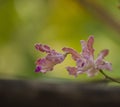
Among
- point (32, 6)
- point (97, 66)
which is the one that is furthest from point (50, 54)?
point (32, 6)

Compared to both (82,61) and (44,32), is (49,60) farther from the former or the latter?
(44,32)

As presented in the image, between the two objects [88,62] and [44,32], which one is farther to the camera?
[44,32]

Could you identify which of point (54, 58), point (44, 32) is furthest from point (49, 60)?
point (44, 32)

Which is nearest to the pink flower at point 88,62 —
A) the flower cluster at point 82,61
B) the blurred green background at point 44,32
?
the flower cluster at point 82,61

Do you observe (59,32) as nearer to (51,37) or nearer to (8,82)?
(51,37)

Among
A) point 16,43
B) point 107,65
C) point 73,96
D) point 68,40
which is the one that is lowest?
point 107,65

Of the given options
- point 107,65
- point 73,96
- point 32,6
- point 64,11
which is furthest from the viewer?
point 32,6

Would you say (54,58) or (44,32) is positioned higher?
(44,32)

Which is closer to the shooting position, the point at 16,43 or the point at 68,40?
the point at 68,40
